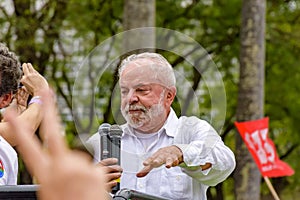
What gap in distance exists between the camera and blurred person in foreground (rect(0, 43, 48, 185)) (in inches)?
132

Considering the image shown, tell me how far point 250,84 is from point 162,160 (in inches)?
528

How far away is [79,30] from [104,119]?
16.8 metres

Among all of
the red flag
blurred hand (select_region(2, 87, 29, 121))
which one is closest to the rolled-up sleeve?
blurred hand (select_region(2, 87, 29, 121))

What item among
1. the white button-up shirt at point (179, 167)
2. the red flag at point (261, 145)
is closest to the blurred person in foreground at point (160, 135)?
the white button-up shirt at point (179, 167)

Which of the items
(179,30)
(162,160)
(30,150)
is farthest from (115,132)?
(179,30)

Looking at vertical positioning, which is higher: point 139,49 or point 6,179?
point 139,49

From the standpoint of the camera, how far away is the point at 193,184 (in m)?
3.61

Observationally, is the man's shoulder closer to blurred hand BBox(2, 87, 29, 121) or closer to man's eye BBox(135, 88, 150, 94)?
man's eye BBox(135, 88, 150, 94)

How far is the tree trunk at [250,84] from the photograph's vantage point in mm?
16141

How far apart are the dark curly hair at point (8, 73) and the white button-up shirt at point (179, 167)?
0.44 meters

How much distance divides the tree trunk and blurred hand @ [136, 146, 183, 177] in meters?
13.0

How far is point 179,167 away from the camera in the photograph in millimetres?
3514

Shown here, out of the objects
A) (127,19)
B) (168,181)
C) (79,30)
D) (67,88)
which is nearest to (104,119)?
(168,181)

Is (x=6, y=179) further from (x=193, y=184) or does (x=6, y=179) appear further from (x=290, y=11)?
(x=290, y=11)
